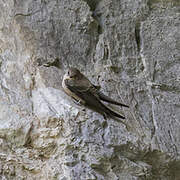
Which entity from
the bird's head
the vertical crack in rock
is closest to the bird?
the bird's head

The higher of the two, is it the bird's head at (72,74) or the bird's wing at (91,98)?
the bird's head at (72,74)

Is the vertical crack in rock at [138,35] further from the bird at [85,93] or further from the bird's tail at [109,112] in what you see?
the bird's tail at [109,112]

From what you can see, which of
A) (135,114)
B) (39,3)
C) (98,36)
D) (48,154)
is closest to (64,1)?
(39,3)

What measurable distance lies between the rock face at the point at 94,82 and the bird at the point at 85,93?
0.07 meters

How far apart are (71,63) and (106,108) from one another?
0.61 metres

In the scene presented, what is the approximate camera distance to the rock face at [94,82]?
2.45 meters

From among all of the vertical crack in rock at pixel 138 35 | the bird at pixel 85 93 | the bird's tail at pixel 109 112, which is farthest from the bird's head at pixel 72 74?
the vertical crack in rock at pixel 138 35

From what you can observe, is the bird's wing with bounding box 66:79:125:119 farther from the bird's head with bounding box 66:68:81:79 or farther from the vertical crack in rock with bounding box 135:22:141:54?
the vertical crack in rock with bounding box 135:22:141:54

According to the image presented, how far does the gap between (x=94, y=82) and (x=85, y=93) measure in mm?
309

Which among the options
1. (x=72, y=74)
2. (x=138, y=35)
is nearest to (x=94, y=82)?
(x=72, y=74)

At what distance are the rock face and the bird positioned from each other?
0.22 ft

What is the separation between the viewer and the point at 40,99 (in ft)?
8.82

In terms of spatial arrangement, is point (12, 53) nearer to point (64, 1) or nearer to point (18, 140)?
point (64, 1)

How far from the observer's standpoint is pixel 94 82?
9.86ft
